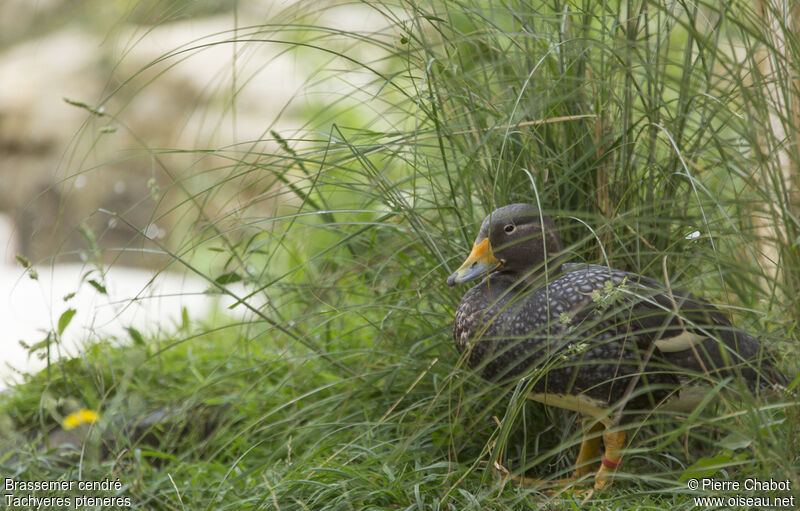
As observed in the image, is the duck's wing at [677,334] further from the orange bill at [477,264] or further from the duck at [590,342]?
the orange bill at [477,264]

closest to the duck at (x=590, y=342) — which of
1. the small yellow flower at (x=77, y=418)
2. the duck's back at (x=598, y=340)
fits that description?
the duck's back at (x=598, y=340)

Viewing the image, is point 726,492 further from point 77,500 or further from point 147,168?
point 147,168

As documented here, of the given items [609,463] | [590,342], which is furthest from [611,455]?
[590,342]

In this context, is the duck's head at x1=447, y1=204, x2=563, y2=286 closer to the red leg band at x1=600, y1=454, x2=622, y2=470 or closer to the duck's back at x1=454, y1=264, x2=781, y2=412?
the duck's back at x1=454, y1=264, x2=781, y2=412

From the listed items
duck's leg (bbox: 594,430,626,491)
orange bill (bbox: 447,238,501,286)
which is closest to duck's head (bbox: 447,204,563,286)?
orange bill (bbox: 447,238,501,286)

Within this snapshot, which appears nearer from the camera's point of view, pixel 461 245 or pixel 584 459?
pixel 584 459

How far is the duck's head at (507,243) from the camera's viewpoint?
2139mm

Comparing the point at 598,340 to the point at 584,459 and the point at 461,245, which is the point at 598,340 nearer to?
the point at 584,459

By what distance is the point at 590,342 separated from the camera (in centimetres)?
198

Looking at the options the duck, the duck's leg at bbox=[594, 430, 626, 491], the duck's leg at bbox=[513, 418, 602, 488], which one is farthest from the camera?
the duck's leg at bbox=[513, 418, 602, 488]

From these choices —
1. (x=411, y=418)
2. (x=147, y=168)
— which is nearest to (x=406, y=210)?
(x=411, y=418)

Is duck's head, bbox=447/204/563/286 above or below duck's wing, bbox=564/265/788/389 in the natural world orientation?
above

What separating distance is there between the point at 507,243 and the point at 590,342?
34cm

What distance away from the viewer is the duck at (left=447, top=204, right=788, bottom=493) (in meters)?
1.96
